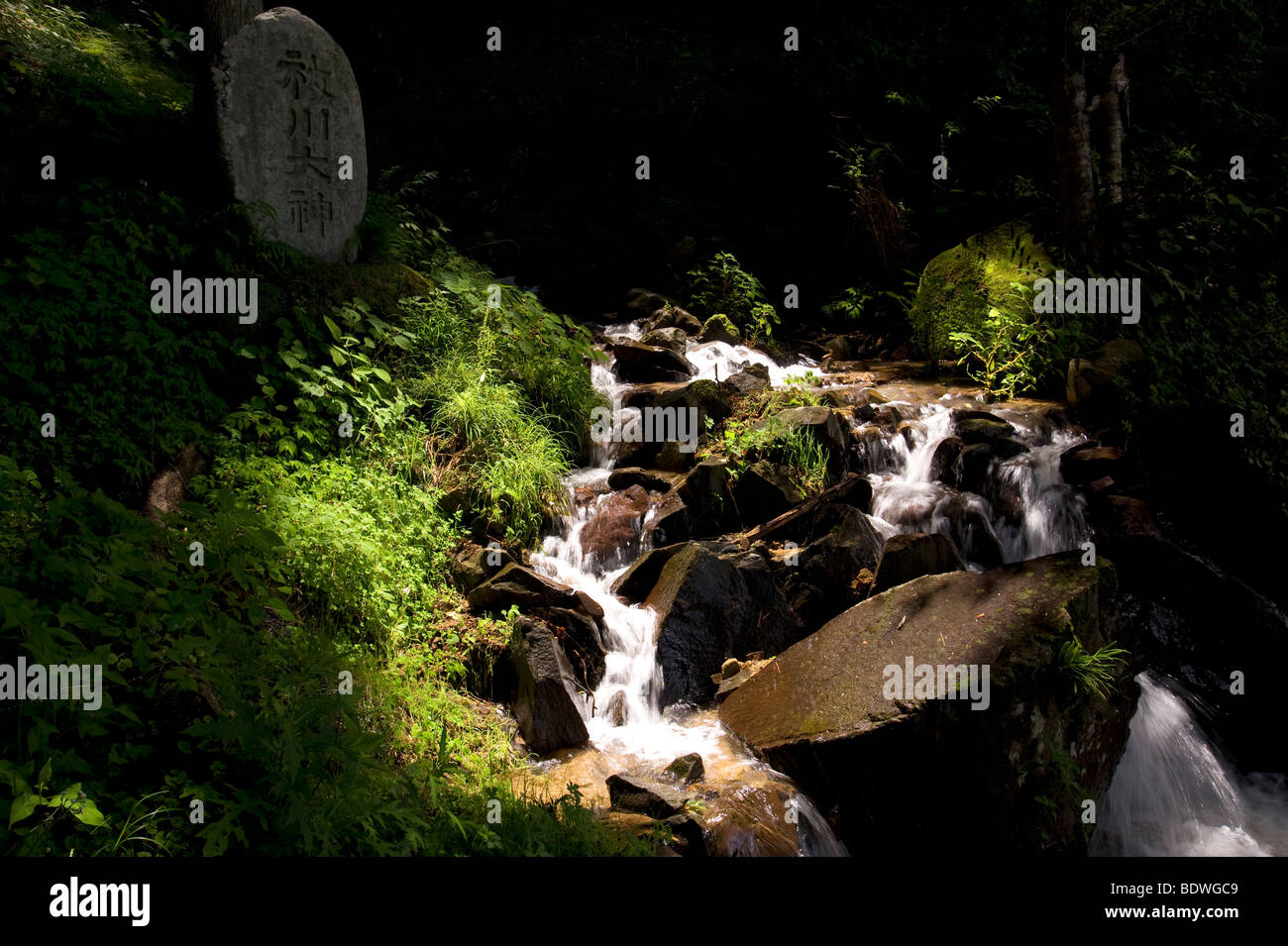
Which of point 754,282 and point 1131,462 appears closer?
point 1131,462

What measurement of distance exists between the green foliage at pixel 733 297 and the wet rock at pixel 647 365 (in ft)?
7.08

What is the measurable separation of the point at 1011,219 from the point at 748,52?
10832 millimetres

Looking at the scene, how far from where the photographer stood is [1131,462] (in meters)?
7.05

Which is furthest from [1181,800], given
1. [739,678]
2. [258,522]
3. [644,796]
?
[258,522]

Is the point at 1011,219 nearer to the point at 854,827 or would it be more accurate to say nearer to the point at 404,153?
the point at 854,827

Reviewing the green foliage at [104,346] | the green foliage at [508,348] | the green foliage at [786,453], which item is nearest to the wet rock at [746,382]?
the green foliage at [786,453]

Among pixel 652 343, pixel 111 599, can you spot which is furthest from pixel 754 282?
pixel 111 599

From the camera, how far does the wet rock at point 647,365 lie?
9.63 meters

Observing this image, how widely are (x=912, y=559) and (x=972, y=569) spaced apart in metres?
1.03

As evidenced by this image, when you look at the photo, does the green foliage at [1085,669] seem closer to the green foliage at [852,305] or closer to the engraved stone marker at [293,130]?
the engraved stone marker at [293,130]

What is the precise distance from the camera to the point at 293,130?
24.1ft

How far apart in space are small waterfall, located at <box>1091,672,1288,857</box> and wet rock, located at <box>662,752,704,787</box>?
268 centimetres

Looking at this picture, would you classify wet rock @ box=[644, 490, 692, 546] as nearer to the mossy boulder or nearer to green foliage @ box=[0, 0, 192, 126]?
the mossy boulder
